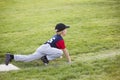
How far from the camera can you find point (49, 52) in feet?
22.4

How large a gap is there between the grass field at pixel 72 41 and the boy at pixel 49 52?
17cm

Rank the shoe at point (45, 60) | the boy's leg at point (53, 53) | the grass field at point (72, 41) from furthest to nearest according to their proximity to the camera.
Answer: the shoe at point (45, 60) < the boy's leg at point (53, 53) < the grass field at point (72, 41)

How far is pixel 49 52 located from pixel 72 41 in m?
2.62

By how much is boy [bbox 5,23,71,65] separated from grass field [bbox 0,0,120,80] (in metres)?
0.17

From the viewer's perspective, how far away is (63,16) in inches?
563

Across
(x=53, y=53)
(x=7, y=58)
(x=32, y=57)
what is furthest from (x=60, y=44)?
(x=7, y=58)

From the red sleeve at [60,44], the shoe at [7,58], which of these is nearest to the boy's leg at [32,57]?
the shoe at [7,58]

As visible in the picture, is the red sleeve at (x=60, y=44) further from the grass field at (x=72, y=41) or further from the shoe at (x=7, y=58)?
the shoe at (x=7, y=58)

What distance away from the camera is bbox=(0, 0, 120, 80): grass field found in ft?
20.6

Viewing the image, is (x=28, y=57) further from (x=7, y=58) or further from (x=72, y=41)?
(x=72, y=41)

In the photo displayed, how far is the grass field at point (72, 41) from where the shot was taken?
20.6ft

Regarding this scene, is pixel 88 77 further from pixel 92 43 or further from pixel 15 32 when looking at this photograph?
pixel 15 32

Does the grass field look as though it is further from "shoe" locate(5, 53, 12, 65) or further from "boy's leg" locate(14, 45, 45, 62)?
"shoe" locate(5, 53, 12, 65)

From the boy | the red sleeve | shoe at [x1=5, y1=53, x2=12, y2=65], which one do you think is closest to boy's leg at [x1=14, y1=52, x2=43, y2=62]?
the boy
